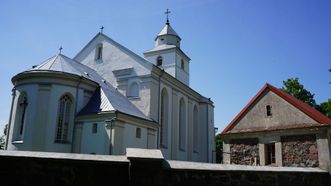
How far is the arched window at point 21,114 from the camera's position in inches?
755

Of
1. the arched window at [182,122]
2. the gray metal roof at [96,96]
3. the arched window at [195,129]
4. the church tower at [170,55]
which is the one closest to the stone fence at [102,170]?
the gray metal roof at [96,96]

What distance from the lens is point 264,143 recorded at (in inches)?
555

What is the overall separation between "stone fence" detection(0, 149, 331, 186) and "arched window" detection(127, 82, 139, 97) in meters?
18.9

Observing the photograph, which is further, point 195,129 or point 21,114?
point 195,129

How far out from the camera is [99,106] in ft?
65.3

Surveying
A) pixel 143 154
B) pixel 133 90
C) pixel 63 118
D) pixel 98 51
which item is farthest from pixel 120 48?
pixel 143 154

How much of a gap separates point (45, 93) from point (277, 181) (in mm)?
15764

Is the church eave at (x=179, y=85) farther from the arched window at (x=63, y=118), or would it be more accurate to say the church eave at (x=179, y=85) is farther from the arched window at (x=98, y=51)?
the arched window at (x=63, y=118)

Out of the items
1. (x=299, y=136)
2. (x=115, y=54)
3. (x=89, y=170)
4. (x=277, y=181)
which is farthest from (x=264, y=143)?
(x=115, y=54)

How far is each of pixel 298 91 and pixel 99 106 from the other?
25988 millimetres

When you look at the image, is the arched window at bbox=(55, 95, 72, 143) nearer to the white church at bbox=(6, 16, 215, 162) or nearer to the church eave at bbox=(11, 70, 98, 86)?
the white church at bbox=(6, 16, 215, 162)

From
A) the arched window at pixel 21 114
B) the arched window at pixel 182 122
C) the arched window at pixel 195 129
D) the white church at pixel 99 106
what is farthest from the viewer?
the arched window at pixel 195 129

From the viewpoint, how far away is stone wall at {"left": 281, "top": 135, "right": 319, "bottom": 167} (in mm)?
12625

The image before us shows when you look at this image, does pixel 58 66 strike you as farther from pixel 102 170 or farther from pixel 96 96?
pixel 102 170
